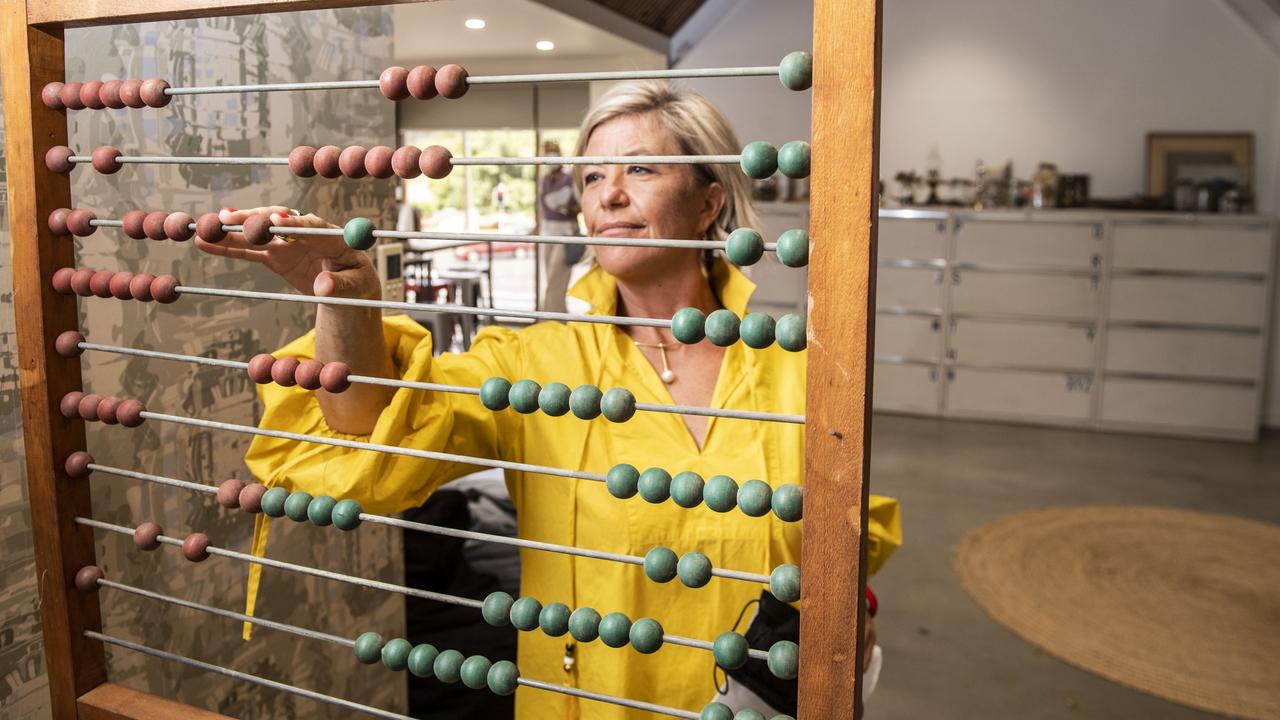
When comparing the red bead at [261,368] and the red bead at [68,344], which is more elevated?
the red bead at [68,344]

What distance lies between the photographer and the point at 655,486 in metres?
0.95

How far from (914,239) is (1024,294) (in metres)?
0.80

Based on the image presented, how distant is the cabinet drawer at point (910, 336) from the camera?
265 inches

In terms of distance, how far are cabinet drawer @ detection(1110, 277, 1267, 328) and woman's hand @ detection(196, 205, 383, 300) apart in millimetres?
6179

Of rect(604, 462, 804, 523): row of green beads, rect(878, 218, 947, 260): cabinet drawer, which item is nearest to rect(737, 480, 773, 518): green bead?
rect(604, 462, 804, 523): row of green beads

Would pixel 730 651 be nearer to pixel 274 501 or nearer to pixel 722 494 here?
pixel 722 494

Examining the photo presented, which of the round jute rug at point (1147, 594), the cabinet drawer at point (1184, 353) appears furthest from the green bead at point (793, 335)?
the cabinet drawer at point (1184, 353)

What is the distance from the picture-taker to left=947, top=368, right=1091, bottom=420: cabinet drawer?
6.45m

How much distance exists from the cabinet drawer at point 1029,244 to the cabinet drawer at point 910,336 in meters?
0.50

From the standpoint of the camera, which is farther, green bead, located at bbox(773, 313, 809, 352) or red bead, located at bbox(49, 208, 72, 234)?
red bead, located at bbox(49, 208, 72, 234)

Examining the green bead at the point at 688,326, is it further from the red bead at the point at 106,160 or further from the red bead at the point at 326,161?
the red bead at the point at 106,160

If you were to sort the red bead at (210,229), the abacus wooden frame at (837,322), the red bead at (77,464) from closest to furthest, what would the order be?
the abacus wooden frame at (837,322), the red bead at (210,229), the red bead at (77,464)

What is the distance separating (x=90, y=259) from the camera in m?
1.38

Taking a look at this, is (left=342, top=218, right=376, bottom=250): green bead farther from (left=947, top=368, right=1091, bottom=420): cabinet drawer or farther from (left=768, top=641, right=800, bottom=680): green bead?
(left=947, top=368, right=1091, bottom=420): cabinet drawer
